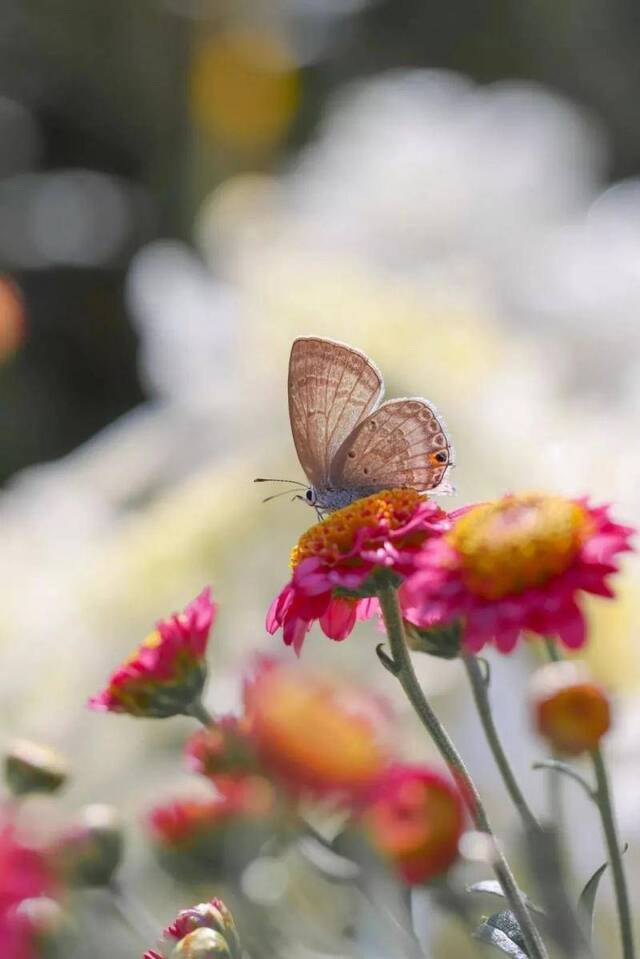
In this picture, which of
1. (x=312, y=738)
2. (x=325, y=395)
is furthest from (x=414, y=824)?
(x=325, y=395)

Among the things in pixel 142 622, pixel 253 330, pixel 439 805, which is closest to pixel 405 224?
pixel 253 330

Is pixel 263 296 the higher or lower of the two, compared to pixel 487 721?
higher

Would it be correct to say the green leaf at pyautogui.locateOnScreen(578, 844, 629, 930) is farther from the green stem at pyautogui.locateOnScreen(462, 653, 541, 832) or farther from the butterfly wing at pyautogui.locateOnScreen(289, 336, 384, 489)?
the butterfly wing at pyautogui.locateOnScreen(289, 336, 384, 489)

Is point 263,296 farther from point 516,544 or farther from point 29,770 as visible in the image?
point 516,544

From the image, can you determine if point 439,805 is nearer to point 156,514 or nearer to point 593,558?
point 593,558

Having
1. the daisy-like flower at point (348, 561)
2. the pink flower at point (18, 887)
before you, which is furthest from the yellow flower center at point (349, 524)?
the pink flower at point (18, 887)

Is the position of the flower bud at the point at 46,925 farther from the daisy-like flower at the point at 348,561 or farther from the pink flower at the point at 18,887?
the daisy-like flower at the point at 348,561
